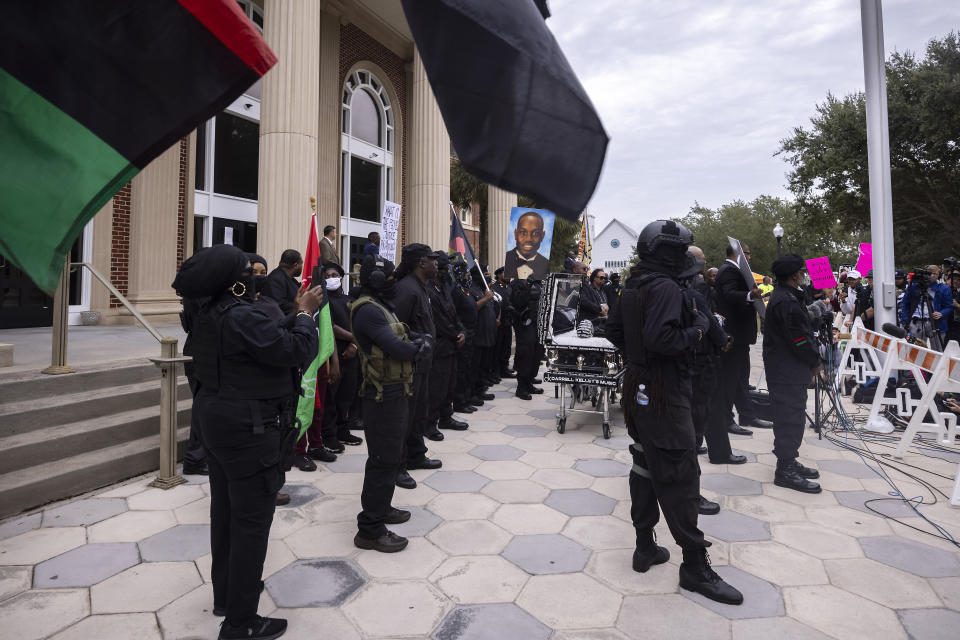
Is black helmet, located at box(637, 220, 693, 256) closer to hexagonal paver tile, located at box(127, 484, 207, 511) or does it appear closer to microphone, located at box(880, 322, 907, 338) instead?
hexagonal paver tile, located at box(127, 484, 207, 511)

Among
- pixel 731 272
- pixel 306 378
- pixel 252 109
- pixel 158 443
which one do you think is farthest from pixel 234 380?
pixel 252 109

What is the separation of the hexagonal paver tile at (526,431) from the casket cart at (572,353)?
23cm

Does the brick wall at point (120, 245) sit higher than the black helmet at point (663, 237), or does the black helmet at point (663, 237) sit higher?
the brick wall at point (120, 245)

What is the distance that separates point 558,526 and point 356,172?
1353 cm

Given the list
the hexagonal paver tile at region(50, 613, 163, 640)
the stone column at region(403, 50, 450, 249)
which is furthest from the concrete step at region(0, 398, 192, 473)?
the stone column at region(403, 50, 450, 249)

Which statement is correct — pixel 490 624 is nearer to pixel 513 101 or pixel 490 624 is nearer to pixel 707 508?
pixel 707 508

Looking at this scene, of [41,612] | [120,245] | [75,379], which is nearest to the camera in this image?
[41,612]

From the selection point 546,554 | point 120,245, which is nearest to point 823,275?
point 546,554

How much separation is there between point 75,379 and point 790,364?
20.9 feet

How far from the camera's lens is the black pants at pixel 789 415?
14.7 ft

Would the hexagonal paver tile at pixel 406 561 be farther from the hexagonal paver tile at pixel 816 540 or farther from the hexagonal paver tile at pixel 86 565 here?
the hexagonal paver tile at pixel 816 540

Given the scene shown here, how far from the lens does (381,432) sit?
3512 mm

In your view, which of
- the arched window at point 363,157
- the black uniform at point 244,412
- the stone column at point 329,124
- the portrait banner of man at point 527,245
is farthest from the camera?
the arched window at point 363,157

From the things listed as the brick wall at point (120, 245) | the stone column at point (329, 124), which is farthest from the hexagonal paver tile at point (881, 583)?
the stone column at point (329, 124)
